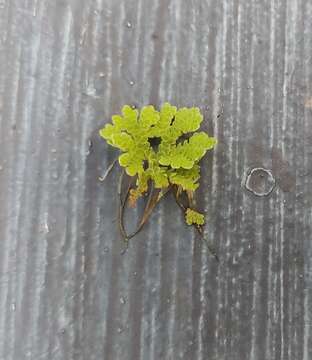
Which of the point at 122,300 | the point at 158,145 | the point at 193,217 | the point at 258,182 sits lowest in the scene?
the point at 122,300

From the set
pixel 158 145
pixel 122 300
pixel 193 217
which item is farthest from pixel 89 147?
pixel 122 300

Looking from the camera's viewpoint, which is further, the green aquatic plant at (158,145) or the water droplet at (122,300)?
the water droplet at (122,300)

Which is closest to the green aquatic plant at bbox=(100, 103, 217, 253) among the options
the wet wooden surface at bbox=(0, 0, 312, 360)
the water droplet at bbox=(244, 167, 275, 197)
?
the wet wooden surface at bbox=(0, 0, 312, 360)

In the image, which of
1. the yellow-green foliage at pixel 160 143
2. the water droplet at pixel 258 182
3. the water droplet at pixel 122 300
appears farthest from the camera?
the water droplet at pixel 258 182

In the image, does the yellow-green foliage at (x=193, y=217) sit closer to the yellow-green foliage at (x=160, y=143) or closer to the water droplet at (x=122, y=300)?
the yellow-green foliage at (x=160, y=143)

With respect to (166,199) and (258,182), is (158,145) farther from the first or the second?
(258,182)

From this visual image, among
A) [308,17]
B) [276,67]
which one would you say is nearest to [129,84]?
[276,67]

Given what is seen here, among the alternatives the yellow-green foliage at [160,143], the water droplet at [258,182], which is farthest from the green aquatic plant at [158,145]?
the water droplet at [258,182]

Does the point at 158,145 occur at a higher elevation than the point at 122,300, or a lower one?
higher
